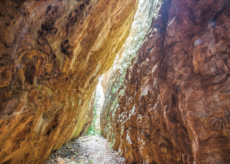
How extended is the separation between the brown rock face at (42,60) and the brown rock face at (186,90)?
10.3 ft

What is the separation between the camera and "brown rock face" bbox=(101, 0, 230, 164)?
368 cm

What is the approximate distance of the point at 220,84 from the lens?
3705 millimetres

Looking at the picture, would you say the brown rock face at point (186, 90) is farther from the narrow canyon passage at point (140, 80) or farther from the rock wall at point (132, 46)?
the rock wall at point (132, 46)

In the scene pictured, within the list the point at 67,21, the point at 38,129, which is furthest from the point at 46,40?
the point at 38,129

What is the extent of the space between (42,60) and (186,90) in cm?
539

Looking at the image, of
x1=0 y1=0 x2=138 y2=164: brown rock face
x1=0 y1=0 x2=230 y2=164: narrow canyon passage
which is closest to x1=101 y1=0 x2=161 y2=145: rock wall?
x1=0 y1=0 x2=230 y2=164: narrow canyon passage

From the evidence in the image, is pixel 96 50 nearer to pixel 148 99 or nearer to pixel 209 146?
pixel 148 99

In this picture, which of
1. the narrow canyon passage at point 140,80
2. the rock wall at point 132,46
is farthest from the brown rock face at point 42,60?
the rock wall at point 132,46

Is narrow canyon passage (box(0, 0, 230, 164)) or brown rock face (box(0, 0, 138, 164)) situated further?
narrow canyon passage (box(0, 0, 230, 164))

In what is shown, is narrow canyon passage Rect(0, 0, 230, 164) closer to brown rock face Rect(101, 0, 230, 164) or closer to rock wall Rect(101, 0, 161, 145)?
brown rock face Rect(101, 0, 230, 164)

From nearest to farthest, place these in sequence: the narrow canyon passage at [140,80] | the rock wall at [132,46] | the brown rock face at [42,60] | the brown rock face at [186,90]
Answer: the brown rock face at [42,60] < the narrow canyon passage at [140,80] < the brown rock face at [186,90] < the rock wall at [132,46]

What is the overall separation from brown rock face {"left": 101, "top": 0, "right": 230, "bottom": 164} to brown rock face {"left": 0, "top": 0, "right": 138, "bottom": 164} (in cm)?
312

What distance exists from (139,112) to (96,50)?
169 inches

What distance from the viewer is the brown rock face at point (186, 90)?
3678 mm
